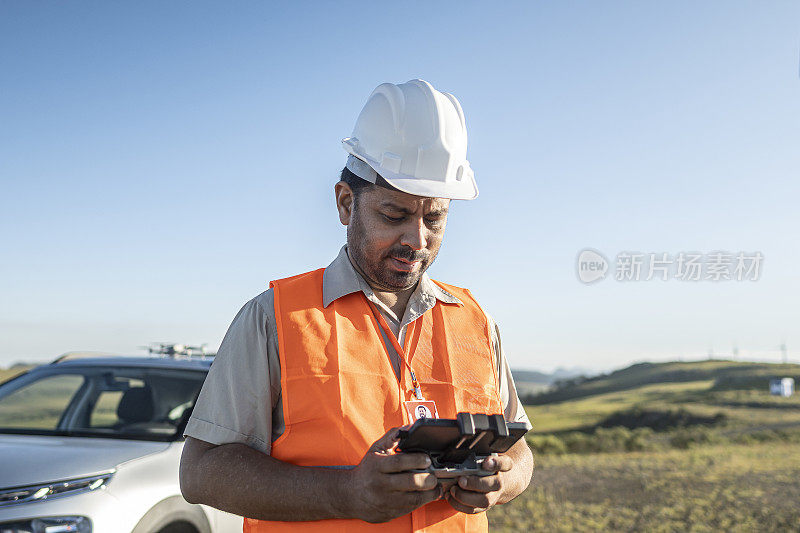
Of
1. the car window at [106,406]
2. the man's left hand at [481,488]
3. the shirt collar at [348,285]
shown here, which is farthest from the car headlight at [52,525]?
the man's left hand at [481,488]

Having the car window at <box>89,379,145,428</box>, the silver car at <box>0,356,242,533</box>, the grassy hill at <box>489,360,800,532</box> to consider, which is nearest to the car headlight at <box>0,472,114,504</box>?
the silver car at <box>0,356,242,533</box>

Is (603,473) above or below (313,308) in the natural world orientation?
below

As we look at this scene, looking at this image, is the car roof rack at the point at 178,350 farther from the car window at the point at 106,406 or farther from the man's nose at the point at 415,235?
the man's nose at the point at 415,235

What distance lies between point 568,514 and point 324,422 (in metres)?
7.43

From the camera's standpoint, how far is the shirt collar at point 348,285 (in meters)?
2.08

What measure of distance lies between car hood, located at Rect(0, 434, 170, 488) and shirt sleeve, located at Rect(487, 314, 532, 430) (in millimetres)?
2343

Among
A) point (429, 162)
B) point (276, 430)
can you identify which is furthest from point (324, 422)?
point (429, 162)

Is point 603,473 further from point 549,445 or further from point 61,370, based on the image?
point 61,370

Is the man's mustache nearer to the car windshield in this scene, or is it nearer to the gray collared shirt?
the gray collared shirt

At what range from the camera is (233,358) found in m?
1.85

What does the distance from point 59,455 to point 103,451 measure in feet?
0.76

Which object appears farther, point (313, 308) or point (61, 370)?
point (61, 370)

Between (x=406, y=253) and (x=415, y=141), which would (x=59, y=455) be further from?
(x=415, y=141)

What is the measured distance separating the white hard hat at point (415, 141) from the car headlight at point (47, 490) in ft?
7.67
